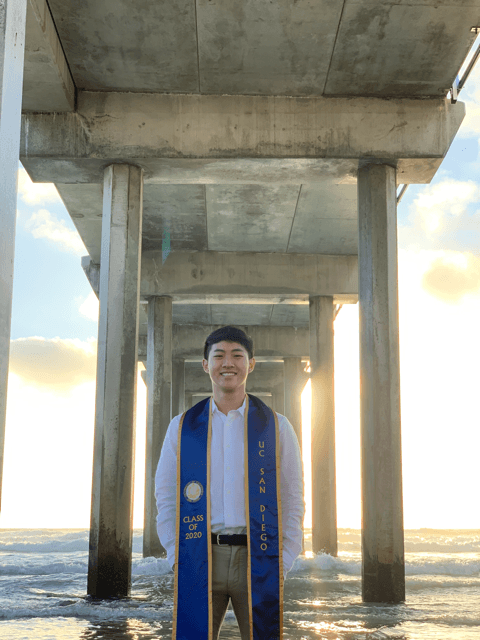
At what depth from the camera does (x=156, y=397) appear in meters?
18.1

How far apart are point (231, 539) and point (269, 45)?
8037 millimetres

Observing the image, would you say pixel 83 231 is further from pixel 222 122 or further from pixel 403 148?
pixel 403 148

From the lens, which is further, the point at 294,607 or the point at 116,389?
the point at 116,389

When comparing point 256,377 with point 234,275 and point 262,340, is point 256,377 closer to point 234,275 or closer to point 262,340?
point 262,340

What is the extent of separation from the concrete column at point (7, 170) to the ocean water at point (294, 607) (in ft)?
12.2

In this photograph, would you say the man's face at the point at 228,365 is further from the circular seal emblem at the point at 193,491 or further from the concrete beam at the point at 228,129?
the concrete beam at the point at 228,129

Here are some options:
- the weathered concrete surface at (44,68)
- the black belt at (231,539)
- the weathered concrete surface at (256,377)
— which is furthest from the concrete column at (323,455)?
the black belt at (231,539)

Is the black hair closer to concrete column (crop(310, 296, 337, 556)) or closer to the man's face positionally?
the man's face

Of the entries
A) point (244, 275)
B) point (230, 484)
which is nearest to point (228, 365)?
point (230, 484)

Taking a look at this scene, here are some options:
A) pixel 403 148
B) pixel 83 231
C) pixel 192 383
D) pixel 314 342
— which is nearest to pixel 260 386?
pixel 192 383

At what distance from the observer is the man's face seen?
10.6ft

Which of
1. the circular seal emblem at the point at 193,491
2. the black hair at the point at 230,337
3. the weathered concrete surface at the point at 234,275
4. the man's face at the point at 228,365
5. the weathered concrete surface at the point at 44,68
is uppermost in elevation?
the weathered concrete surface at the point at 44,68

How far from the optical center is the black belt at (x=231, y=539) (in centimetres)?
309

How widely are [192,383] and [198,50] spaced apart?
24.7 m
